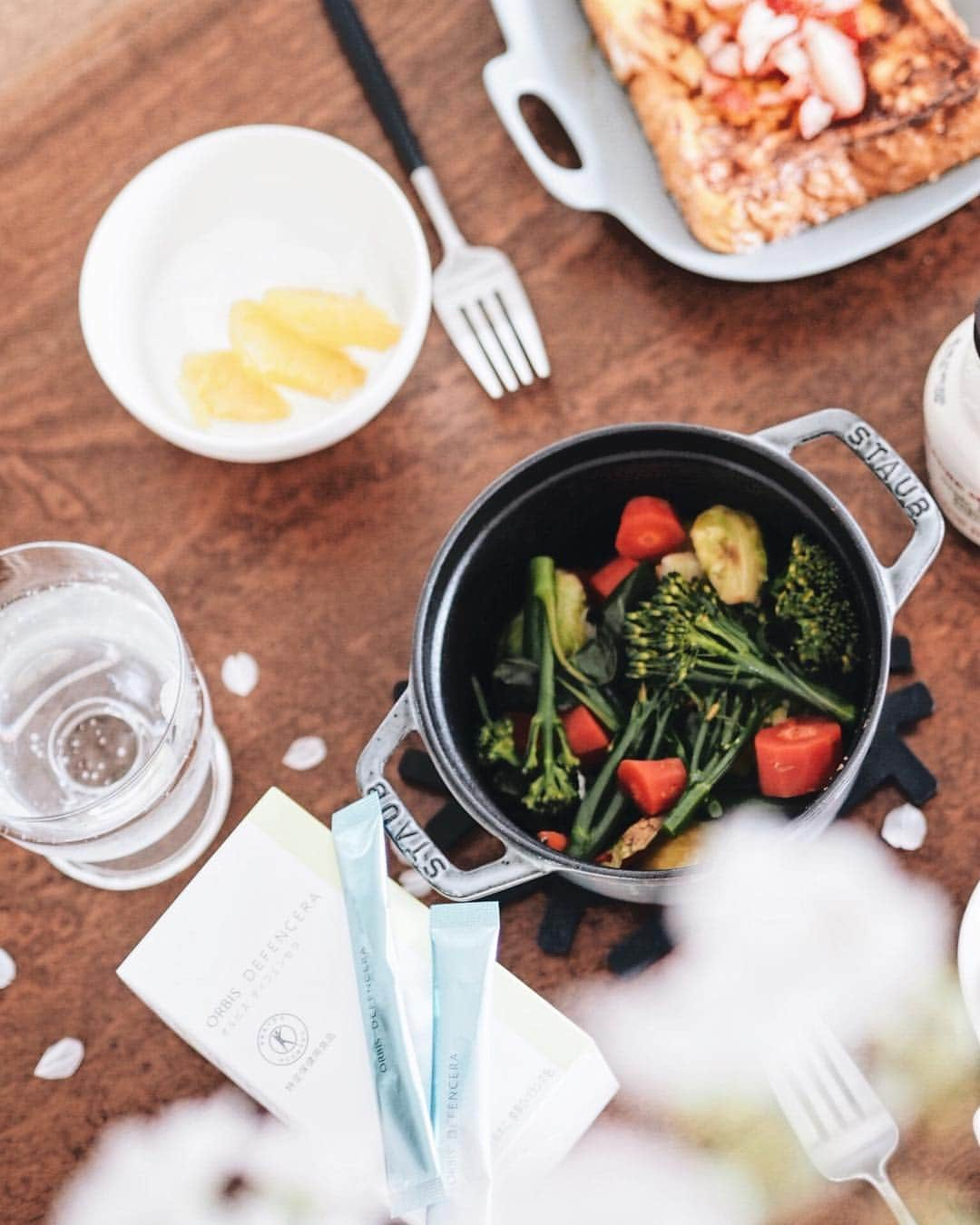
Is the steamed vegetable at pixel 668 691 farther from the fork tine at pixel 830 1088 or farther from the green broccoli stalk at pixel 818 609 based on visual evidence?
the fork tine at pixel 830 1088

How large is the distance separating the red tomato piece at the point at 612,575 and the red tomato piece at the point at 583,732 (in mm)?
100

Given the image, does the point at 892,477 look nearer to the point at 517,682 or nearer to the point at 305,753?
the point at 517,682

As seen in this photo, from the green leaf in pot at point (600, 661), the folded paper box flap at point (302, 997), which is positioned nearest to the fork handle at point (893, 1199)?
the folded paper box flap at point (302, 997)

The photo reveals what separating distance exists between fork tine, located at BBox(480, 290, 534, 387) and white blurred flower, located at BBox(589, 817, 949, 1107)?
467mm

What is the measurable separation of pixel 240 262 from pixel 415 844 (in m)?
0.60

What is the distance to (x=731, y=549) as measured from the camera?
39.7 inches

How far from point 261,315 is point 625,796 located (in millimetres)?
530

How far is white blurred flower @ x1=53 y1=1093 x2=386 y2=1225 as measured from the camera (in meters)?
1.01

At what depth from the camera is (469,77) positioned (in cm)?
124

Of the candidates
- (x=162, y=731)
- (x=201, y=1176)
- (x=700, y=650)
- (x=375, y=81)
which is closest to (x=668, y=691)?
(x=700, y=650)

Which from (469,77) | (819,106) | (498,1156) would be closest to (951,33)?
(819,106)

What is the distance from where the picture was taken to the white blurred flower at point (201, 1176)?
39.8 inches

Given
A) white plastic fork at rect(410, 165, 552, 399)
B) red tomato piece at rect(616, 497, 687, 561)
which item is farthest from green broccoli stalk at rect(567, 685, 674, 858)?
white plastic fork at rect(410, 165, 552, 399)

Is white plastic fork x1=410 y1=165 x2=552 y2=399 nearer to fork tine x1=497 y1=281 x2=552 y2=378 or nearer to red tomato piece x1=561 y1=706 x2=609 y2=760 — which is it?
fork tine x1=497 y1=281 x2=552 y2=378
